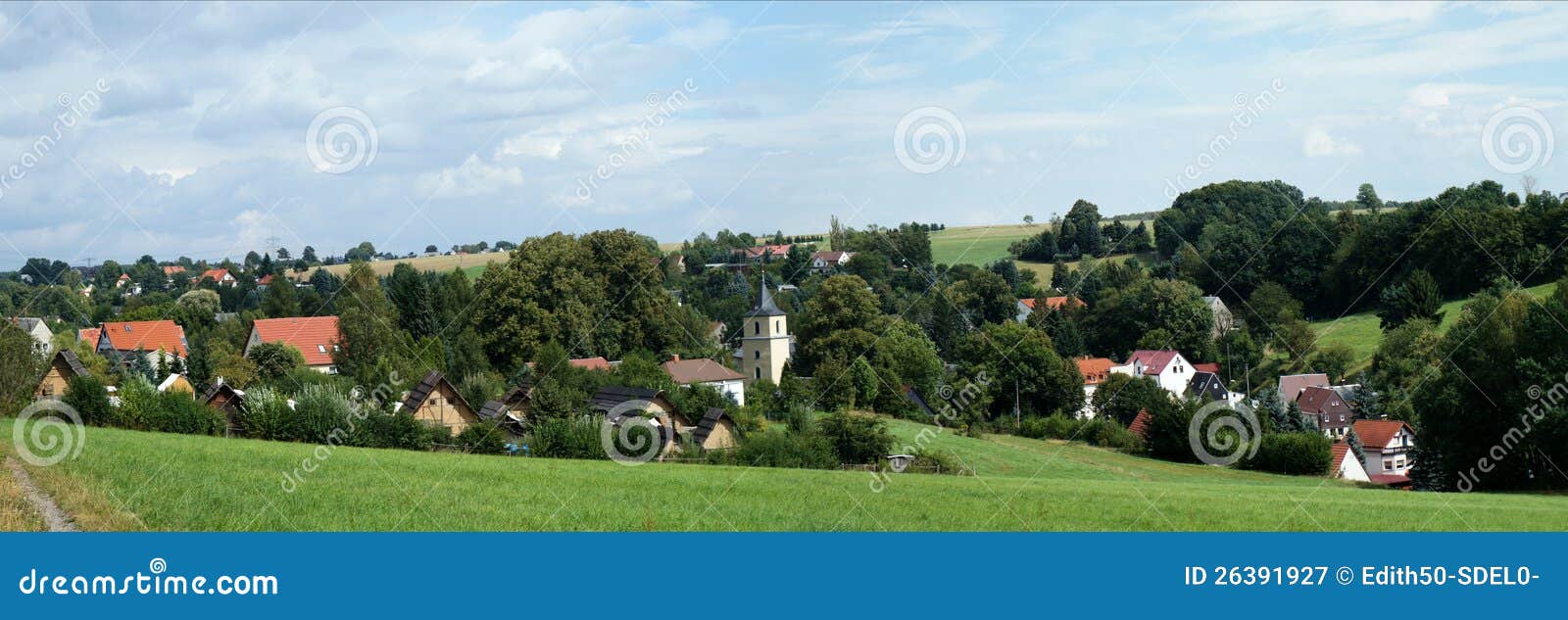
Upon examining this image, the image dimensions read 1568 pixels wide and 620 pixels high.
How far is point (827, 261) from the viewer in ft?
479

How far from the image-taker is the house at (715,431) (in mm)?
40281

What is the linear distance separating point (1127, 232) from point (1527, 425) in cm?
9191

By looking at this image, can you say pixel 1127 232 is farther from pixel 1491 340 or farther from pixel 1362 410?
pixel 1491 340

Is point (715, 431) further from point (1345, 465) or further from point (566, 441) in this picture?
point (1345, 465)

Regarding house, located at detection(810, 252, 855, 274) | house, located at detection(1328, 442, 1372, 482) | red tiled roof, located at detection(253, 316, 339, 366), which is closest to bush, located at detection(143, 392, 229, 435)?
red tiled roof, located at detection(253, 316, 339, 366)

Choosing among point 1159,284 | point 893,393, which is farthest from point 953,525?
point 1159,284

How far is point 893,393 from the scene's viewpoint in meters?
62.4

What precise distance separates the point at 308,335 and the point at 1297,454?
50.1 meters

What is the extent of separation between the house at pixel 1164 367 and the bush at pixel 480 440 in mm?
56716

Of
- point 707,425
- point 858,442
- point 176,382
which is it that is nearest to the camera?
point 858,442

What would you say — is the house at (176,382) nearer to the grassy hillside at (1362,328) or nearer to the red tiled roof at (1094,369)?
the red tiled roof at (1094,369)

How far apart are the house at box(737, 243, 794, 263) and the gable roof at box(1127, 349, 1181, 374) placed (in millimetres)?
58033

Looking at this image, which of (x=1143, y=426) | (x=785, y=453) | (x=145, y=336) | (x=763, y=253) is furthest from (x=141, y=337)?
(x=763, y=253)

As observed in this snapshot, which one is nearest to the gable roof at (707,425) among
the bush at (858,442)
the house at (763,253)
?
the bush at (858,442)
